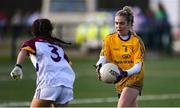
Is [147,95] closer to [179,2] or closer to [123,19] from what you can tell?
[123,19]

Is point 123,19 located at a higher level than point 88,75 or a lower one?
higher

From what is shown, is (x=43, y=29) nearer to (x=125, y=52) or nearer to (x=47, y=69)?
(x=47, y=69)

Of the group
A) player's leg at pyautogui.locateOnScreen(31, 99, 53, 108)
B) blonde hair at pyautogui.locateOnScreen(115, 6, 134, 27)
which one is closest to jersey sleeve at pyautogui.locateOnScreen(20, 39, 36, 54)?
player's leg at pyautogui.locateOnScreen(31, 99, 53, 108)

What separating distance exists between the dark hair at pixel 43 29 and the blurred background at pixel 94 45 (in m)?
6.10

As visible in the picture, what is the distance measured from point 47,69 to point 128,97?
1.40m

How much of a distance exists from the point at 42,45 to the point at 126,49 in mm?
1390

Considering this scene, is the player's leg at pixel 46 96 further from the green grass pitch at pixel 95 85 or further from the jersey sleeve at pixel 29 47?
the green grass pitch at pixel 95 85

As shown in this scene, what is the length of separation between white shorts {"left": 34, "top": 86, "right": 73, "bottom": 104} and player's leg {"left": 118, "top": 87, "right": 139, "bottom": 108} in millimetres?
1075

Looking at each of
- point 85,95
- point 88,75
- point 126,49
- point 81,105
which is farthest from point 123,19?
point 88,75

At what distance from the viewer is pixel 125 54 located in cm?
1146

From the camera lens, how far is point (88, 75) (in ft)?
81.6

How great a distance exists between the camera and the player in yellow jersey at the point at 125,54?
11359 millimetres

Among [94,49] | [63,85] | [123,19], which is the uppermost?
[123,19]

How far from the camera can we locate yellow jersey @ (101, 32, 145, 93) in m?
11.5
